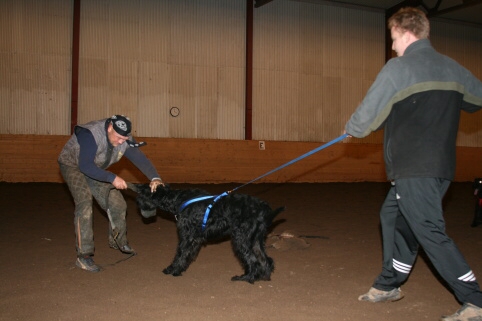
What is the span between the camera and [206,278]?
13.9 ft

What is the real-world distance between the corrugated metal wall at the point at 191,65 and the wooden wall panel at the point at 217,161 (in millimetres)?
739

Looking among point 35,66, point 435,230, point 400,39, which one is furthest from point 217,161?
point 435,230

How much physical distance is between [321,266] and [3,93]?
444 inches

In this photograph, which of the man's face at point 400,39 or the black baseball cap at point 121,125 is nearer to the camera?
the man's face at point 400,39

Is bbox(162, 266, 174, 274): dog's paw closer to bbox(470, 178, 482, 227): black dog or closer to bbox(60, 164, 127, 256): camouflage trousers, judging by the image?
bbox(60, 164, 127, 256): camouflage trousers

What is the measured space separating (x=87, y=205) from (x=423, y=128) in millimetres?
3148

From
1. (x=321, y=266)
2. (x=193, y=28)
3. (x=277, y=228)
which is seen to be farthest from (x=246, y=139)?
(x=321, y=266)

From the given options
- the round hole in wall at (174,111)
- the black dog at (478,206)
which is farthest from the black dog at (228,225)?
the round hole in wall at (174,111)

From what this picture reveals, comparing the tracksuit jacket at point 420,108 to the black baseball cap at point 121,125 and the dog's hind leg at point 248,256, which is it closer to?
the dog's hind leg at point 248,256

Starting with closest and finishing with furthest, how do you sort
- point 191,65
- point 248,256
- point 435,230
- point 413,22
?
1. point 435,230
2. point 413,22
3. point 248,256
4. point 191,65

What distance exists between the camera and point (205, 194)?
Answer: 4.37 m

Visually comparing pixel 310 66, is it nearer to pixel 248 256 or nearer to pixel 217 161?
pixel 217 161

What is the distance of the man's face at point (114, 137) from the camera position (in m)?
4.29

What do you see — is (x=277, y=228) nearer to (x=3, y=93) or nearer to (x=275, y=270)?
(x=275, y=270)
